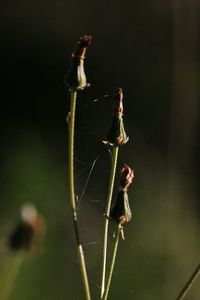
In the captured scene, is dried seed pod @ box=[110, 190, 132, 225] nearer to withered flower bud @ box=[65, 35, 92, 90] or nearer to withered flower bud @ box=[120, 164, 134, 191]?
withered flower bud @ box=[120, 164, 134, 191]

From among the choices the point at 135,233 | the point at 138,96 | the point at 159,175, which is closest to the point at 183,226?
the point at 135,233

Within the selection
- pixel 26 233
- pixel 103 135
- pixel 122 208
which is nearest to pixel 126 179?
pixel 122 208

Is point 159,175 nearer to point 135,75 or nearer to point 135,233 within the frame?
point 135,233

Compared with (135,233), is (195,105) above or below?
above

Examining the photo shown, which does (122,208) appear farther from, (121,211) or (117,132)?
(117,132)

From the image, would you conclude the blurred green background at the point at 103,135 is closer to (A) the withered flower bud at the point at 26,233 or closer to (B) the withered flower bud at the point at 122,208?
(B) the withered flower bud at the point at 122,208

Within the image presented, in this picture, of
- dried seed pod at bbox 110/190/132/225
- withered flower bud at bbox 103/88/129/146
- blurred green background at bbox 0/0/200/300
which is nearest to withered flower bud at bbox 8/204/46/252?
dried seed pod at bbox 110/190/132/225

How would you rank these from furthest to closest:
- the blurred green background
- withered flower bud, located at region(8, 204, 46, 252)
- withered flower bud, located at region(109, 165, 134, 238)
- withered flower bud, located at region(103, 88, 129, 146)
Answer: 1. the blurred green background
2. withered flower bud, located at region(103, 88, 129, 146)
3. withered flower bud, located at region(109, 165, 134, 238)
4. withered flower bud, located at region(8, 204, 46, 252)
